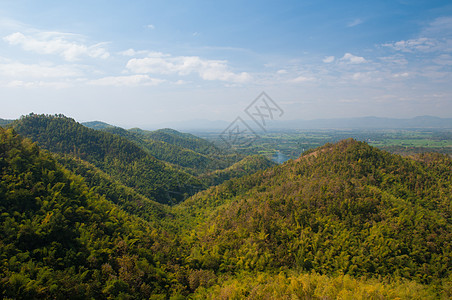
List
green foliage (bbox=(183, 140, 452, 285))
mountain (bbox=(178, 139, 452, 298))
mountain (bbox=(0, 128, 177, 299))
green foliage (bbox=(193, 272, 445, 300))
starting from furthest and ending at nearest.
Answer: green foliage (bbox=(183, 140, 452, 285)) → mountain (bbox=(178, 139, 452, 298)) → mountain (bbox=(0, 128, 177, 299)) → green foliage (bbox=(193, 272, 445, 300))

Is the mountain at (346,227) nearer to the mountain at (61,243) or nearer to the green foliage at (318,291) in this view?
the green foliage at (318,291)

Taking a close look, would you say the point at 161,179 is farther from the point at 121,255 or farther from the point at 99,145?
the point at 121,255

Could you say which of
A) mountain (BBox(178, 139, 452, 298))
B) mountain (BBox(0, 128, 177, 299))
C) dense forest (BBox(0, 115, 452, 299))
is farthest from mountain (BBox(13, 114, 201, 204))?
mountain (BBox(0, 128, 177, 299))

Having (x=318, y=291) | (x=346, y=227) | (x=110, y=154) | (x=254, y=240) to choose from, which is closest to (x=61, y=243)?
(x=254, y=240)

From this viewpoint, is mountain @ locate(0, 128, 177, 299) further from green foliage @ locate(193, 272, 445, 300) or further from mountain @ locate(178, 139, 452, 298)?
green foliage @ locate(193, 272, 445, 300)

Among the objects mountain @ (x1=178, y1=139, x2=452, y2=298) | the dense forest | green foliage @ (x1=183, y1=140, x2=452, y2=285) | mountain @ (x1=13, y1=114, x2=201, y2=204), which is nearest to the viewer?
the dense forest

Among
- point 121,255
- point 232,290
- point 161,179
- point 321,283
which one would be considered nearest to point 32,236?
point 121,255
